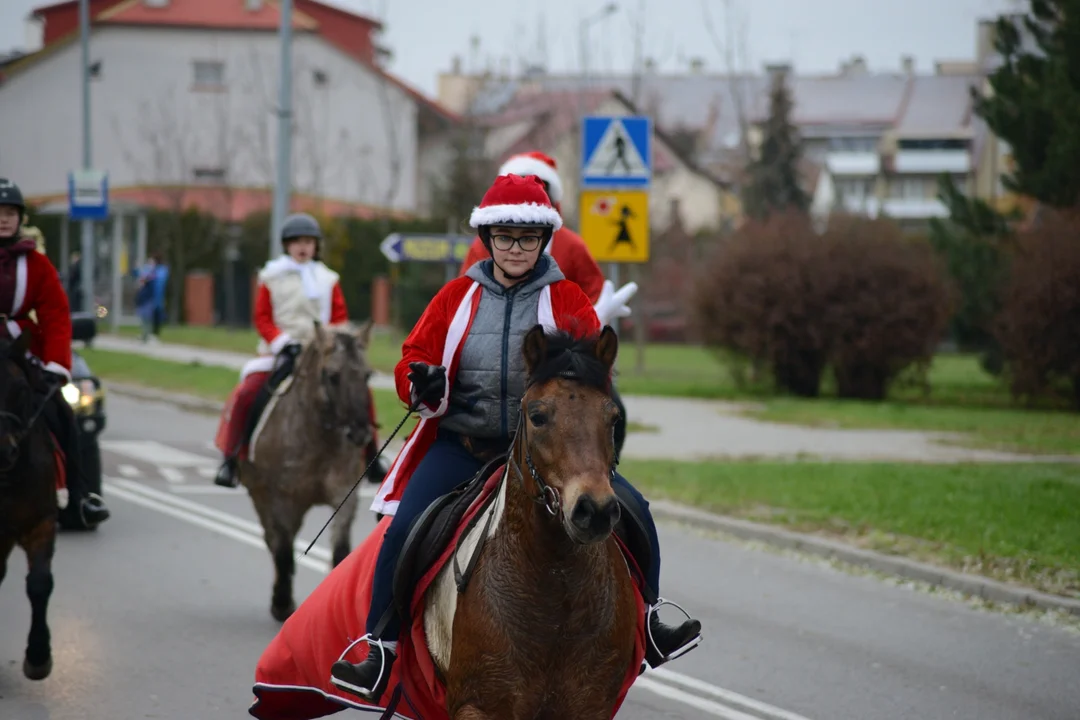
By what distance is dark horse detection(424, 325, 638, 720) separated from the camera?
4445 mm

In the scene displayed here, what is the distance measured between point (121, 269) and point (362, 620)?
3588cm

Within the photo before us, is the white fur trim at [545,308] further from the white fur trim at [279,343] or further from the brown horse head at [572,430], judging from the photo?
the white fur trim at [279,343]

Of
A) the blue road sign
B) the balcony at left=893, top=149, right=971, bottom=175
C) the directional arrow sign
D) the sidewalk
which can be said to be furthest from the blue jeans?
the balcony at left=893, top=149, right=971, bottom=175

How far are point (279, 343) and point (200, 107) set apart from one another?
46.6 metres

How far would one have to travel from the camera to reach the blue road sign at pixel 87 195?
28.0m

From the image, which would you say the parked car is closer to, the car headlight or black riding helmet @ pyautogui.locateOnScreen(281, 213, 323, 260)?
the car headlight

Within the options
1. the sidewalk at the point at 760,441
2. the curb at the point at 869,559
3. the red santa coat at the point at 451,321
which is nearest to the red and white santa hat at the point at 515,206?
the red santa coat at the point at 451,321

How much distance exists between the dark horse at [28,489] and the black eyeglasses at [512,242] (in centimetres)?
327

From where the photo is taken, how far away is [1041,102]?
27.0m

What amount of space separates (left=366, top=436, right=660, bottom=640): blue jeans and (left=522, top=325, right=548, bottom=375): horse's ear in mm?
955

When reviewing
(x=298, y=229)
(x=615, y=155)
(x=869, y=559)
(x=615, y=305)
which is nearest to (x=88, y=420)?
(x=298, y=229)

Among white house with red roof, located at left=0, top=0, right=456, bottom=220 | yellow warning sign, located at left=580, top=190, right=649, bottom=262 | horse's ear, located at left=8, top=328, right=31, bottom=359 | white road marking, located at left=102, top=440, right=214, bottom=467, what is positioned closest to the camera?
horse's ear, located at left=8, top=328, right=31, bottom=359

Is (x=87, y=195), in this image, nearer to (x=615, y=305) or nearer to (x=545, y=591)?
(x=615, y=305)

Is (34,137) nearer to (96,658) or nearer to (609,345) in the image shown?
(96,658)
